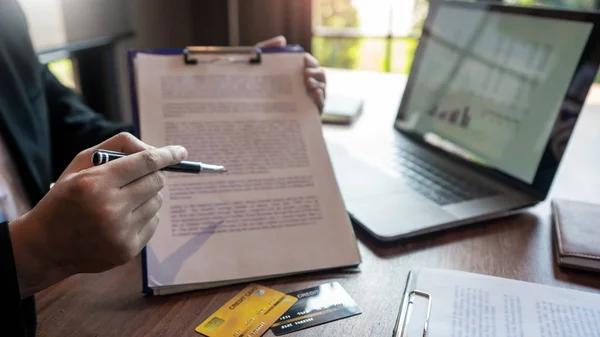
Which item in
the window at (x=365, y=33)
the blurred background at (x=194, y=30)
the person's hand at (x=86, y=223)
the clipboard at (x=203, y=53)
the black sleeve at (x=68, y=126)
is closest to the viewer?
the person's hand at (x=86, y=223)

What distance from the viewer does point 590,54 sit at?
786mm

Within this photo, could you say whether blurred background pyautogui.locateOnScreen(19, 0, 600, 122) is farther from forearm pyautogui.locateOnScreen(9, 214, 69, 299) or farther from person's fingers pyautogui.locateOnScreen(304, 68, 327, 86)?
forearm pyautogui.locateOnScreen(9, 214, 69, 299)

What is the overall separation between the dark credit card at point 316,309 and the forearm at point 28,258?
247mm

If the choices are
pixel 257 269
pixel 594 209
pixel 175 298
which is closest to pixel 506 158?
pixel 594 209

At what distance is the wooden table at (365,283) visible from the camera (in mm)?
544

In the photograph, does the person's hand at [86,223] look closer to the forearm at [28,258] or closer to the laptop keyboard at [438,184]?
the forearm at [28,258]

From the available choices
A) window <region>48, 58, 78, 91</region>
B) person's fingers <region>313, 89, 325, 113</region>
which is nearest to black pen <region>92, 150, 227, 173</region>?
person's fingers <region>313, 89, 325, 113</region>

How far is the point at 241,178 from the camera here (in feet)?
2.29

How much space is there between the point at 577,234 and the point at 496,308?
24 cm

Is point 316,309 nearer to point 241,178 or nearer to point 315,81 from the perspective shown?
point 241,178

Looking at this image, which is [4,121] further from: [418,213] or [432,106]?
[432,106]

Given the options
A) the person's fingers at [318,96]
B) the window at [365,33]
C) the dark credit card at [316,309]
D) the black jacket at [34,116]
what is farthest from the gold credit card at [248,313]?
the window at [365,33]

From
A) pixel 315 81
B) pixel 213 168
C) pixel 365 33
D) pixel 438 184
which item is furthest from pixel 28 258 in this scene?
pixel 365 33

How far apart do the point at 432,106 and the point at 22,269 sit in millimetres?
872
